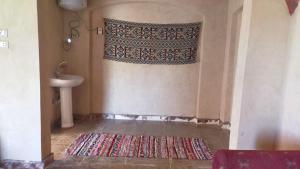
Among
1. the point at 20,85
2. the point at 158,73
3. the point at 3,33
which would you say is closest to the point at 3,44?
the point at 3,33

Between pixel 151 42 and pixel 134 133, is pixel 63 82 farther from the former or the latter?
pixel 151 42

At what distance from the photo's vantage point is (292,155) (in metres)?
1.53

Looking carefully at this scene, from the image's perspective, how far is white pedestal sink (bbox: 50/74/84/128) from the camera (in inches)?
157

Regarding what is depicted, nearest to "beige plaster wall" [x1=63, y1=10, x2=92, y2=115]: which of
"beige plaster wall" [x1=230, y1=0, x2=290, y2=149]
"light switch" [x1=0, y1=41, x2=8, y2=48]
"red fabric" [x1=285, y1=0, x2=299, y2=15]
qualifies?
"light switch" [x1=0, y1=41, x2=8, y2=48]

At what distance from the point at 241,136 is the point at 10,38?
2580 millimetres

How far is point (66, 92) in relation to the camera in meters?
4.20

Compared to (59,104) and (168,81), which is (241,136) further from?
(59,104)

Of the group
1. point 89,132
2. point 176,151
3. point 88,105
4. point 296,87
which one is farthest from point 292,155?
point 88,105

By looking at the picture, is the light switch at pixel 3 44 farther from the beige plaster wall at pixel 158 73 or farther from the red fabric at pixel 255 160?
the red fabric at pixel 255 160

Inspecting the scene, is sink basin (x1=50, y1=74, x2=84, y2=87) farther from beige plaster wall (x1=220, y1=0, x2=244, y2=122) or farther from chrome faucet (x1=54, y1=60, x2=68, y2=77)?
beige plaster wall (x1=220, y1=0, x2=244, y2=122)

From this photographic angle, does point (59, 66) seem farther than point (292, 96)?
Yes

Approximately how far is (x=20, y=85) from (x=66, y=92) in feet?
5.05

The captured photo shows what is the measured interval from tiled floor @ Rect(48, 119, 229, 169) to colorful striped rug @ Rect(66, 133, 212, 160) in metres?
0.13

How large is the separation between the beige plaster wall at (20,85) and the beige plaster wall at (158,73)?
80.9 inches
